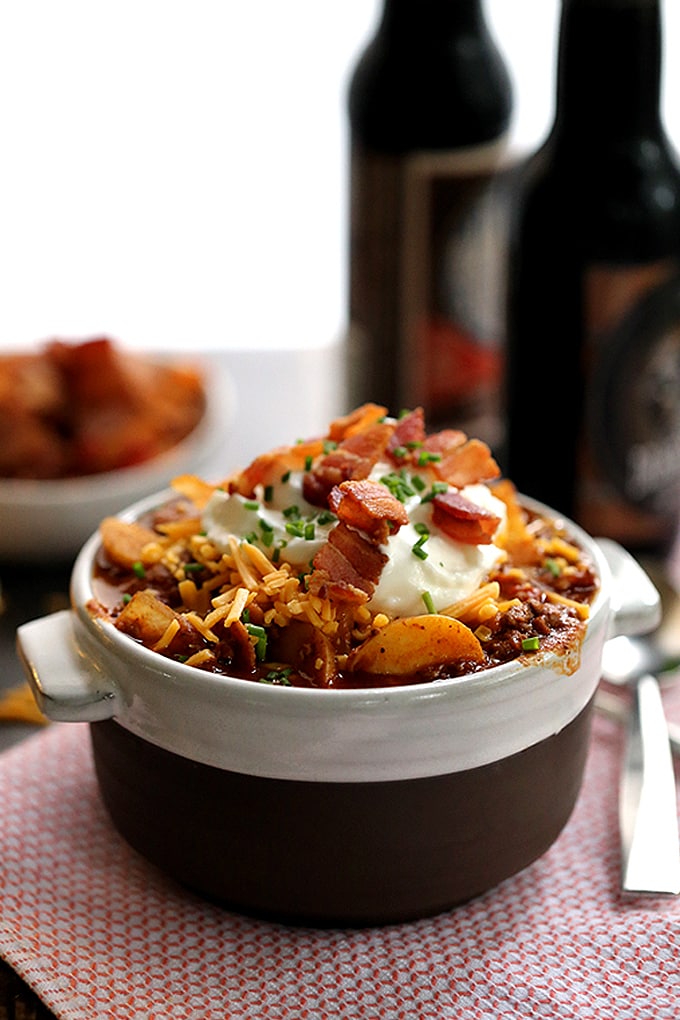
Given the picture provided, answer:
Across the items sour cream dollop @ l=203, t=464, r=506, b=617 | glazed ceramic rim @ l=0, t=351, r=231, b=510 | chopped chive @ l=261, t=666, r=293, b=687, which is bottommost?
glazed ceramic rim @ l=0, t=351, r=231, b=510

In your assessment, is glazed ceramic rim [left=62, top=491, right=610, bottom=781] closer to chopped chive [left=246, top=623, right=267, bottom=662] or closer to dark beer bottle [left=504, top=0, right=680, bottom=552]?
chopped chive [left=246, top=623, right=267, bottom=662]

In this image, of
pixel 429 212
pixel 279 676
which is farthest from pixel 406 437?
pixel 429 212

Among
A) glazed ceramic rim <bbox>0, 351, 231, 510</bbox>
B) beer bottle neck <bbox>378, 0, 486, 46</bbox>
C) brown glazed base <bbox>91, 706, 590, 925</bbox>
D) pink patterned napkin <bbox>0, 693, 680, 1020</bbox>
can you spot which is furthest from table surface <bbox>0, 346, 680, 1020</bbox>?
beer bottle neck <bbox>378, 0, 486, 46</bbox>

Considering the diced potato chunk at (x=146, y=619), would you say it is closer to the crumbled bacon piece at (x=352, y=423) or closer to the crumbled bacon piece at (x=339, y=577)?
the crumbled bacon piece at (x=339, y=577)

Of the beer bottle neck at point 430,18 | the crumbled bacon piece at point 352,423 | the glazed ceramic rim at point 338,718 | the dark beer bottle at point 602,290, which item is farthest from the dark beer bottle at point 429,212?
the glazed ceramic rim at point 338,718

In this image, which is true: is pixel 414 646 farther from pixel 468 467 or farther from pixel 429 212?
pixel 429 212

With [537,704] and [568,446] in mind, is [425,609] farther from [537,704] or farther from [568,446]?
[568,446]

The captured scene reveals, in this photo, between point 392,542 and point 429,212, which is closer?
point 392,542
